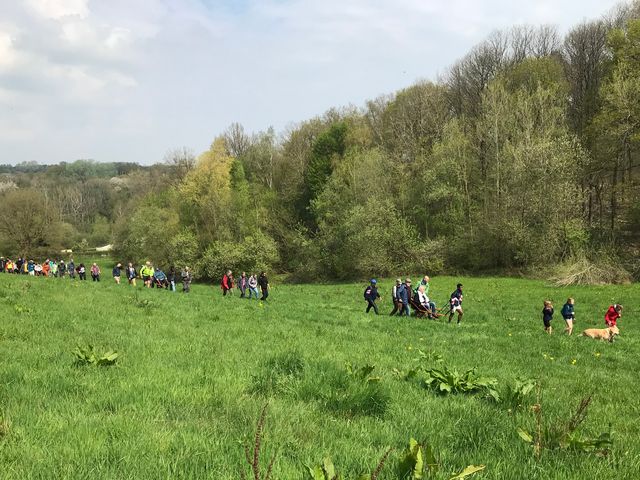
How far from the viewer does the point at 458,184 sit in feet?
152

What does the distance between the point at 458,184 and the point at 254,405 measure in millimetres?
44427

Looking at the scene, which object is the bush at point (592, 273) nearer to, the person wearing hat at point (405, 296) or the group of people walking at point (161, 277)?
the person wearing hat at point (405, 296)

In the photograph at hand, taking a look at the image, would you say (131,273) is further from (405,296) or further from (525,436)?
(525,436)

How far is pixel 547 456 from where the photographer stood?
13.2 feet

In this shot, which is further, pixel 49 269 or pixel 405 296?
pixel 49 269

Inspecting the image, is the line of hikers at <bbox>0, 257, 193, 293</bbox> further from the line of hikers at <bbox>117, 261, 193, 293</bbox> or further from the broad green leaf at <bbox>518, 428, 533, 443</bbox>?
the broad green leaf at <bbox>518, 428, 533, 443</bbox>

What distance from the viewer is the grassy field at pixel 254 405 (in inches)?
145

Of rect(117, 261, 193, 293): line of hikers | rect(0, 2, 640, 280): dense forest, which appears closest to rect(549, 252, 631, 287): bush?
rect(0, 2, 640, 280): dense forest

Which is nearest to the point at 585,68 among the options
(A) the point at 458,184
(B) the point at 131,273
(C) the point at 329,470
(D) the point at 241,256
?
(A) the point at 458,184

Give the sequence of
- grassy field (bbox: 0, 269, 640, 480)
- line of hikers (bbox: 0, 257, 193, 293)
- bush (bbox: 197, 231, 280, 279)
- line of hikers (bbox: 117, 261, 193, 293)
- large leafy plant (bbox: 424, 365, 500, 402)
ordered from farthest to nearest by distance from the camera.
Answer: bush (bbox: 197, 231, 280, 279) → line of hikers (bbox: 0, 257, 193, 293) → line of hikers (bbox: 117, 261, 193, 293) → large leafy plant (bbox: 424, 365, 500, 402) → grassy field (bbox: 0, 269, 640, 480)

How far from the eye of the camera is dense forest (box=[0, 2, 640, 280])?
125 ft

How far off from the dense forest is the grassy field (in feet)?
97.7

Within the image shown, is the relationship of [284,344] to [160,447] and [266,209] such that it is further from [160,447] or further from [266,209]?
[266,209]

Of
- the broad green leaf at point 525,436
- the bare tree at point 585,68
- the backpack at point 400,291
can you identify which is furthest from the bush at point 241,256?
the broad green leaf at point 525,436
